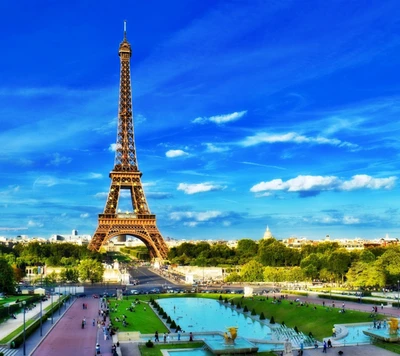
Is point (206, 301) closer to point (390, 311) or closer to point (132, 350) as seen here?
point (390, 311)

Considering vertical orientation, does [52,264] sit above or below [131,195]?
below

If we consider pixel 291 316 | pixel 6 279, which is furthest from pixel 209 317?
pixel 6 279

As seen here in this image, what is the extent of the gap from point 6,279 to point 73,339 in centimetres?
3120

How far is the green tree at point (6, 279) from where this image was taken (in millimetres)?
66375

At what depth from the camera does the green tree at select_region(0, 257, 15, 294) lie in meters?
66.4

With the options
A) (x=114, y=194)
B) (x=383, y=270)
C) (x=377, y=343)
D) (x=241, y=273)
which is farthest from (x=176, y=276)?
(x=377, y=343)

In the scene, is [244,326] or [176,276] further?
[176,276]

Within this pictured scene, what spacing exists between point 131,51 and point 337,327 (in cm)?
9512

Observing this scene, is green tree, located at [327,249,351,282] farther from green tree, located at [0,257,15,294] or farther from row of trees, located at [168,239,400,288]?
green tree, located at [0,257,15,294]

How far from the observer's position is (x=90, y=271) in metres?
90.6

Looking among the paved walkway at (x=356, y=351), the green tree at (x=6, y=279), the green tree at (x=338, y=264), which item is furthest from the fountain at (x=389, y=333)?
the green tree at (x=338, y=264)

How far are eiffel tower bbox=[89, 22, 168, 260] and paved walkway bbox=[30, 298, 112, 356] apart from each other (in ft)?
197

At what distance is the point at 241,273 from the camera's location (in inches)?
3757

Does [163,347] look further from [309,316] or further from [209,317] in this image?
[309,316]
